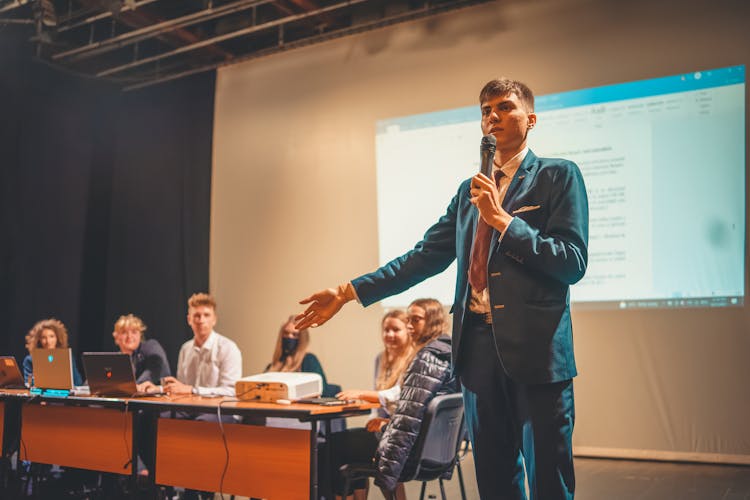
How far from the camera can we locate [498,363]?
1455 millimetres

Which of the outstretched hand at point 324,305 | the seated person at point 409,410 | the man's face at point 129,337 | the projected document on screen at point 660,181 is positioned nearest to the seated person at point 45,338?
the man's face at point 129,337

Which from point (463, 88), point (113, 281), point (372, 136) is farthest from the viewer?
point (113, 281)

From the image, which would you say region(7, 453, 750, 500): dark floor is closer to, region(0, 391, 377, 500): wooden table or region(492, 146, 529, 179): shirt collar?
region(0, 391, 377, 500): wooden table

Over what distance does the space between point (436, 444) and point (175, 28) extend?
16.2 feet

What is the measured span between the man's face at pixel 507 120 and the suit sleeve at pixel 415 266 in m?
0.22

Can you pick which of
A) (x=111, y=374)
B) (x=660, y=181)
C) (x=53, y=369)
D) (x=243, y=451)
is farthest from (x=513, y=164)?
(x=660, y=181)

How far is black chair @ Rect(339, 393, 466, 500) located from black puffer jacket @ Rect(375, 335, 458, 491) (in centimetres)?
3

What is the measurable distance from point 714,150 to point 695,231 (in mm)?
548

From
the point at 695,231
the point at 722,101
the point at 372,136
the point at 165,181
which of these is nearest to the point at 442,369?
the point at 695,231

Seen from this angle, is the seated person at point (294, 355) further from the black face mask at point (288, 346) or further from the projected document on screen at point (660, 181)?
the projected document on screen at point (660, 181)

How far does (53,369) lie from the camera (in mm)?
3498

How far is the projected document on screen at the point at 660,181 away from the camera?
14.8 ft

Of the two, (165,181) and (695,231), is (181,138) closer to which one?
(165,181)

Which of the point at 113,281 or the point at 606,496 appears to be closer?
the point at 606,496
